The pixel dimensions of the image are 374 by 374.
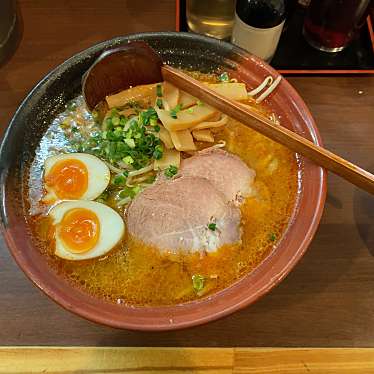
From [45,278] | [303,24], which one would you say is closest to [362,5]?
[303,24]

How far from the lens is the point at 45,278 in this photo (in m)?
1.33

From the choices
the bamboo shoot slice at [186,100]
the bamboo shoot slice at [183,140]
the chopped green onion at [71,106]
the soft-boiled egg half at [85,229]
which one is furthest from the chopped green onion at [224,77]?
the soft-boiled egg half at [85,229]

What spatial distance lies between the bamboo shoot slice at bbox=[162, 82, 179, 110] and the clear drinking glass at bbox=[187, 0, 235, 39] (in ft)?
1.34

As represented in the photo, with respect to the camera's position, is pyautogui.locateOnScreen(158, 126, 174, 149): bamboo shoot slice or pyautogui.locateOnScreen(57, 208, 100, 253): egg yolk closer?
pyautogui.locateOnScreen(57, 208, 100, 253): egg yolk

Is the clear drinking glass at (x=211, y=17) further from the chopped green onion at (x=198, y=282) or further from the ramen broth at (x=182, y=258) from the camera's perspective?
the chopped green onion at (x=198, y=282)

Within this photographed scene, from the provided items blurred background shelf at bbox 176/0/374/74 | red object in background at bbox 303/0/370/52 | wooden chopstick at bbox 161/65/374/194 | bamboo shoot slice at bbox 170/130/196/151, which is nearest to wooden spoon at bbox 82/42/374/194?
wooden chopstick at bbox 161/65/374/194

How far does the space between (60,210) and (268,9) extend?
3.11 ft

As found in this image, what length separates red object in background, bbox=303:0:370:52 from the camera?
5.82ft

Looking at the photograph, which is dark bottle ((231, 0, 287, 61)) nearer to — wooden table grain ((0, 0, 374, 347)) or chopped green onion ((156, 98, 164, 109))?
wooden table grain ((0, 0, 374, 347))

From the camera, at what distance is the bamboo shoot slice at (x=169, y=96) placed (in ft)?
5.17

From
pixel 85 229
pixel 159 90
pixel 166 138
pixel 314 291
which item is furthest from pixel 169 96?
pixel 314 291

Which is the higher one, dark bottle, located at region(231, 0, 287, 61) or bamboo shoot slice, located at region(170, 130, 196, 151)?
dark bottle, located at region(231, 0, 287, 61)

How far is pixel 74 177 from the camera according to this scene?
149cm

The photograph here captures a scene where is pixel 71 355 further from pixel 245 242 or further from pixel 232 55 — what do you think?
pixel 232 55
